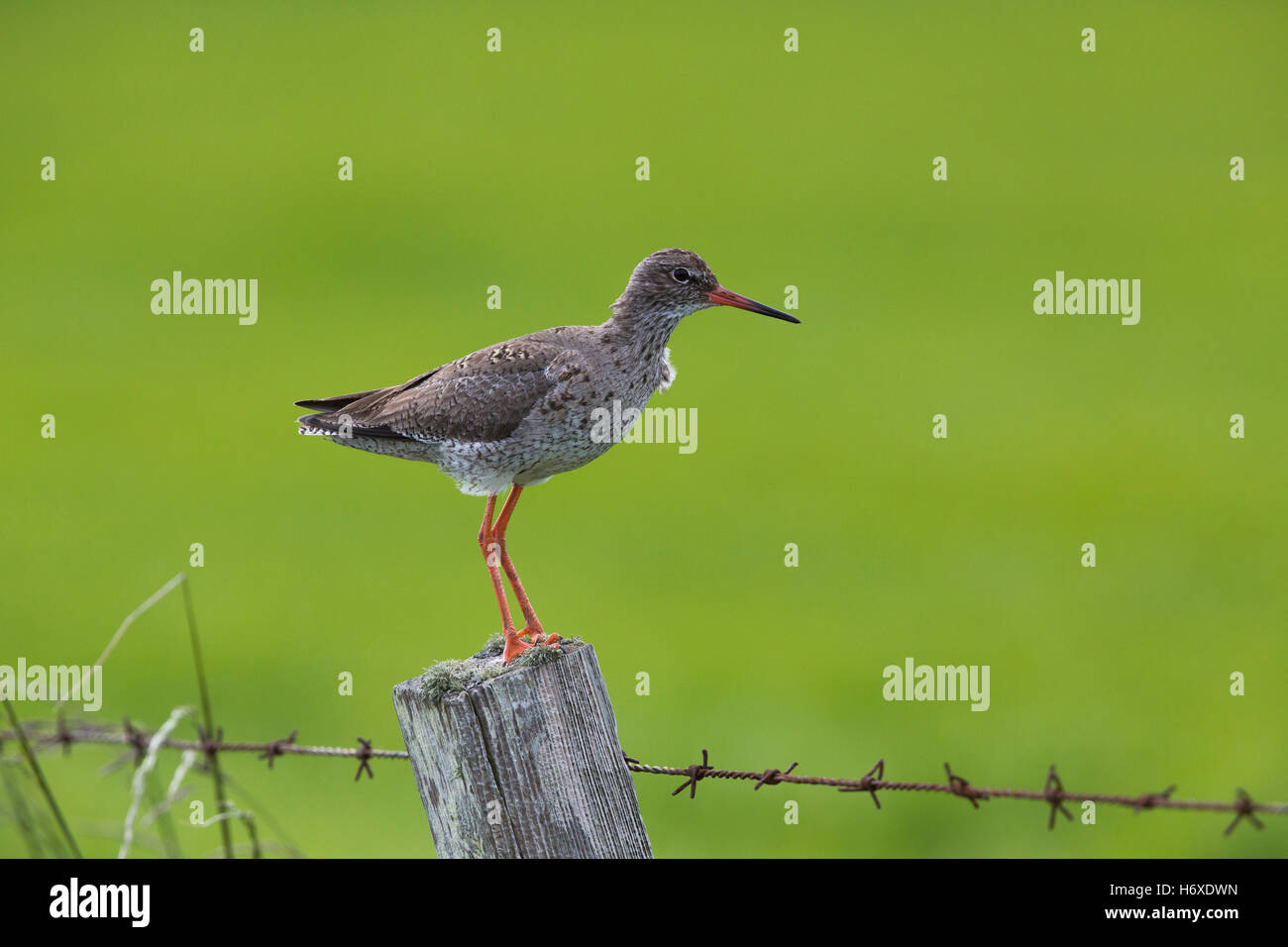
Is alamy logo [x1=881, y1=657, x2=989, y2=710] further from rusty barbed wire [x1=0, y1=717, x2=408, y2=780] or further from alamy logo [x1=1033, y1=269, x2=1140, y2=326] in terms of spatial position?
alamy logo [x1=1033, y1=269, x2=1140, y2=326]

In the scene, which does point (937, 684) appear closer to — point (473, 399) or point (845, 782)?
point (473, 399)

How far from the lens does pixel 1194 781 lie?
1443 centimetres

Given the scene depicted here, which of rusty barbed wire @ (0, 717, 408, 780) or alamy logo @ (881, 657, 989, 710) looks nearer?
rusty barbed wire @ (0, 717, 408, 780)

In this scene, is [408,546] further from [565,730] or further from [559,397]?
[565,730]

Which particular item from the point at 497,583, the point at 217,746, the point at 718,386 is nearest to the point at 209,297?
the point at 718,386

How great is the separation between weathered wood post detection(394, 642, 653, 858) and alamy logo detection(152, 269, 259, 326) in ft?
74.6

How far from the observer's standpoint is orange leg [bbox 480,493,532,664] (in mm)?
5844

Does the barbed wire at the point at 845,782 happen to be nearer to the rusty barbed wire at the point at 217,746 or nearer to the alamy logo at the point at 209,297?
the rusty barbed wire at the point at 217,746

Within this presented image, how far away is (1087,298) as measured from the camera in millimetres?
29984

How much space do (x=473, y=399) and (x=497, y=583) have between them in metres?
0.92

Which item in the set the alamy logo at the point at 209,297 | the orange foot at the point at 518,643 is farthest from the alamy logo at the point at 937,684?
the alamy logo at the point at 209,297

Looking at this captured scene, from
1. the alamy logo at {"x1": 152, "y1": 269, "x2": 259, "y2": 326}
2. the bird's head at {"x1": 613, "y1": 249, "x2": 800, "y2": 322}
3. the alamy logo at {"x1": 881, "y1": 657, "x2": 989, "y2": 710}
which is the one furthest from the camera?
the alamy logo at {"x1": 152, "y1": 269, "x2": 259, "y2": 326}

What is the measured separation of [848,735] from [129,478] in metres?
13.3

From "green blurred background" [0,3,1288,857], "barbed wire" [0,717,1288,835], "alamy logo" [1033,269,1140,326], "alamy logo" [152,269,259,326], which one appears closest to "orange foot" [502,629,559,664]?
"barbed wire" [0,717,1288,835]
